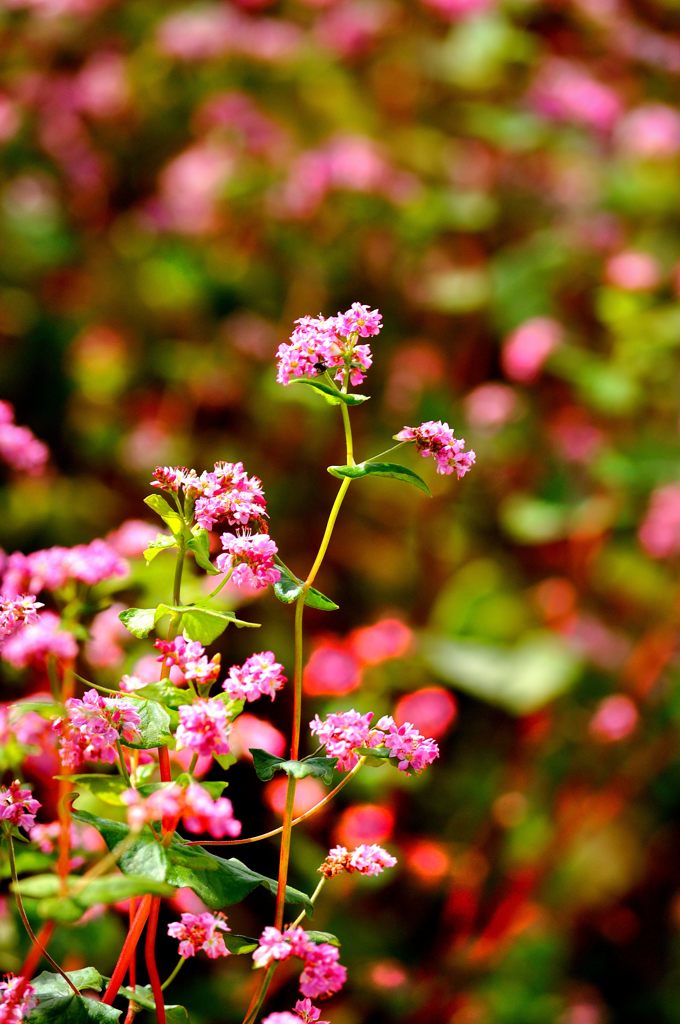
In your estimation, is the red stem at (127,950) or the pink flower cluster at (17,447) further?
the pink flower cluster at (17,447)

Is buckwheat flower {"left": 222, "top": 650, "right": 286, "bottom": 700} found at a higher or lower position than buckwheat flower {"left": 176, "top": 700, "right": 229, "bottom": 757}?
higher

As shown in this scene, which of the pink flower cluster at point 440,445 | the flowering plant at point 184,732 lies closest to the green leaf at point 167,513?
the flowering plant at point 184,732

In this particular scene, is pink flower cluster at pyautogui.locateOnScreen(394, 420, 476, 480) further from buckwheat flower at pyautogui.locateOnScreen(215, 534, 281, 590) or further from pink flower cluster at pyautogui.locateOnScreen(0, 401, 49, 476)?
pink flower cluster at pyautogui.locateOnScreen(0, 401, 49, 476)

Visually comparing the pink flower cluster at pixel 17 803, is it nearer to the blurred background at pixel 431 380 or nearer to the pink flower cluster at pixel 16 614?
the pink flower cluster at pixel 16 614

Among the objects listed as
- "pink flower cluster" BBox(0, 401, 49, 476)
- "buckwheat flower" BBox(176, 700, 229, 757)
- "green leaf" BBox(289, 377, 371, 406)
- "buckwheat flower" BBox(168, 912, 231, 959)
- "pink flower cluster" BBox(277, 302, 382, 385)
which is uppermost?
"pink flower cluster" BBox(277, 302, 382, 385)

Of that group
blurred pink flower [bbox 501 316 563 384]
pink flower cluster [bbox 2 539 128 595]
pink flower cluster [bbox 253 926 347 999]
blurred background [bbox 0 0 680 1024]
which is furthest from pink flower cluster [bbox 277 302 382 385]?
blurred pink flower [bbox 501 316 563 384]
